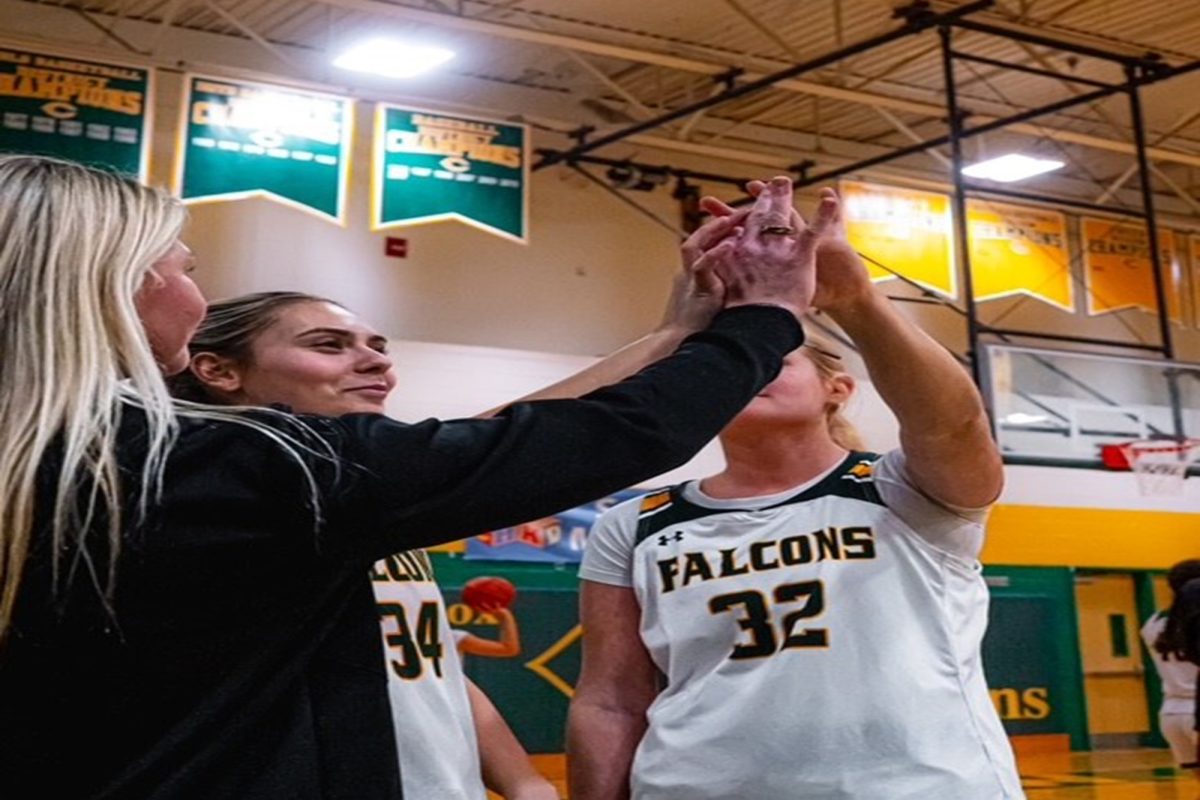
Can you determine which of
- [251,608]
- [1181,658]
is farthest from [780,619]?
[1181,658]

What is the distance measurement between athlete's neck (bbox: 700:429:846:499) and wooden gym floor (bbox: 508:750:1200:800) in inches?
241

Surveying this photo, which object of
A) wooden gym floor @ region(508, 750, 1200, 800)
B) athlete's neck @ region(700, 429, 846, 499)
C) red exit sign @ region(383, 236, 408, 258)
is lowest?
wooden gym floor @ region(508, 750, 1200, 800)

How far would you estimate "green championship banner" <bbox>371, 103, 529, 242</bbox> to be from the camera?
11.2 meters

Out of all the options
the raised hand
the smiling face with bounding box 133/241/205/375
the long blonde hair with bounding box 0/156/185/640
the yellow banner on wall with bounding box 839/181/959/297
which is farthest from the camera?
the yellow banner on wall with bounding box 839/181/959/297

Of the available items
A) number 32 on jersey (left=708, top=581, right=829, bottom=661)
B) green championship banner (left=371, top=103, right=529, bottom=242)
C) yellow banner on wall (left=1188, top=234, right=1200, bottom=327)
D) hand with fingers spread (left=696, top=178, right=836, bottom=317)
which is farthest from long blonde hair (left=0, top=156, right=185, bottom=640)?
yellow banner on wall (left=1188, top=234, right=1200, bottom=327)

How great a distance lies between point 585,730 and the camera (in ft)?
8.43

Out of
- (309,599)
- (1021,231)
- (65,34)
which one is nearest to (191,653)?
A: (309,599)

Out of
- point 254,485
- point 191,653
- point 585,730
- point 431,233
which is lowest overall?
point 585,730

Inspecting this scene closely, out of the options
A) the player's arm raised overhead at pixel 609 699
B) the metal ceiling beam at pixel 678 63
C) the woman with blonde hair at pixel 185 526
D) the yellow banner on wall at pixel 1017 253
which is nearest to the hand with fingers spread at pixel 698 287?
the woman with blonde hair at pixel 185 526

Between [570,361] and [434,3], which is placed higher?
[434,3]

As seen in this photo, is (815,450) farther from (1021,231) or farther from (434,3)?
(1021,231)

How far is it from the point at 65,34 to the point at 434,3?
3.18 m

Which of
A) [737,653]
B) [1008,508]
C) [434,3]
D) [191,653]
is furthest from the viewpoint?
[1008,508]

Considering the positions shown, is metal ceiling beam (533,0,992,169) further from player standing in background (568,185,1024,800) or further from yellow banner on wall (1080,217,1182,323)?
player standing in background (568,185,1024,800)
